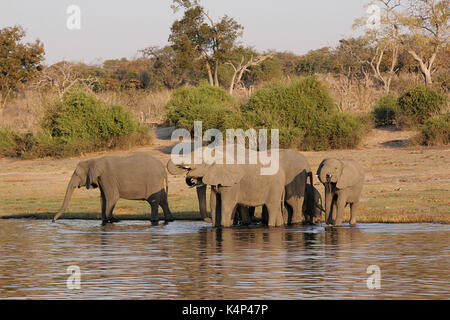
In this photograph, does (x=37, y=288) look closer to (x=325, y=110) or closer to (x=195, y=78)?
A: (x=325, y=110)

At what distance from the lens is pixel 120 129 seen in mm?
32562

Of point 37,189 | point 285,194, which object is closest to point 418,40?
point 37,189

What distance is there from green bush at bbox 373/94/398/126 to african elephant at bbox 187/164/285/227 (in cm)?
1709

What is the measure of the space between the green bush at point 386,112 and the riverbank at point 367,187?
0.92 metres

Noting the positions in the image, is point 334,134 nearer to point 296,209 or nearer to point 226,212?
point 296,209

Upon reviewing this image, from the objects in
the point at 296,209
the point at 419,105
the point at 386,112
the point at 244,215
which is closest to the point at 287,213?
the point at 296,209

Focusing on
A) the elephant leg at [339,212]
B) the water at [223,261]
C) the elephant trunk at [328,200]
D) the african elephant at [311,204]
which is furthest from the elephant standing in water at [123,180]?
the elephant leg at [339,212]

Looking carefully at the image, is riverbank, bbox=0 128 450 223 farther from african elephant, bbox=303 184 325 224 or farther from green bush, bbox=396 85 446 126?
african elephant, bbox=303 184 325 224

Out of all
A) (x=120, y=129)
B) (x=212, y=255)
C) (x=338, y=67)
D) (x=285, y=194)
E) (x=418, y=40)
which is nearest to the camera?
(x=212, y=255)

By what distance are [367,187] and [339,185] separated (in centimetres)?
580

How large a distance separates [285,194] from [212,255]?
4440 mm

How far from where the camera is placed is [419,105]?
3127 cm

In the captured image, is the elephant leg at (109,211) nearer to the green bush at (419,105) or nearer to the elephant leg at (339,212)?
the elephant leg at (339,212)

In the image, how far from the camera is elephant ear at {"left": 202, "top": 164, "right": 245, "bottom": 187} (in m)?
15.1
